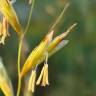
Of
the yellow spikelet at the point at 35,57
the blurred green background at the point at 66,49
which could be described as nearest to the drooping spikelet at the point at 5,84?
the yellow spikelet at the point at 35,57

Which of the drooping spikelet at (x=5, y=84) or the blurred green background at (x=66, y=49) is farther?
the blurred green background at (x=66, y=49)

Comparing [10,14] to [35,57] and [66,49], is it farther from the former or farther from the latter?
[66,49]

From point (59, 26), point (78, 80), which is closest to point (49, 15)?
point (59, 26)

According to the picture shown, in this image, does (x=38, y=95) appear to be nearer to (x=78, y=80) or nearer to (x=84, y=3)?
(x=78, y=80)

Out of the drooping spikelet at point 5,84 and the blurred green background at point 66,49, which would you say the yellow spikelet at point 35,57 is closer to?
the drooping spikelet at point 5,84

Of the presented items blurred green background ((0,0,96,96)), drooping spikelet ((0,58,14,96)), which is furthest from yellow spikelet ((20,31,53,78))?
blurred green background ((0,0,96,96))
